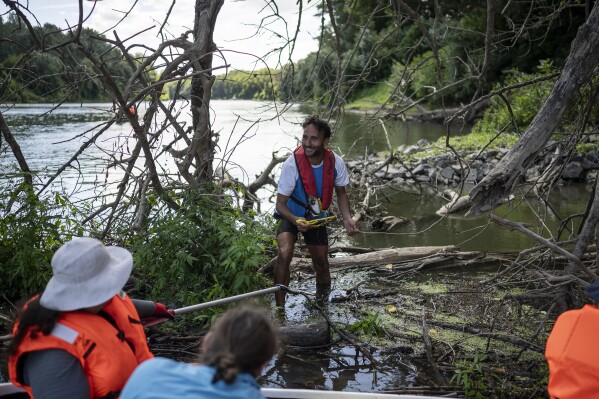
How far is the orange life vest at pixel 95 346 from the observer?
2.62m

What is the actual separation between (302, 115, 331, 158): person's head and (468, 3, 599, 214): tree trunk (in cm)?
195

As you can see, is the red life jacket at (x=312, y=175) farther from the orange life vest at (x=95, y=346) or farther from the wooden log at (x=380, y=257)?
the orange life vest at (x=95, y=346)

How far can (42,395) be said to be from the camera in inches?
101

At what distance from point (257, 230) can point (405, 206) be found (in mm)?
7622

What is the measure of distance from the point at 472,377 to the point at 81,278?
3175mm

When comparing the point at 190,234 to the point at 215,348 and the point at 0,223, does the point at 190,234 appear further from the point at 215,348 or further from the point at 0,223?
the point at 215,348

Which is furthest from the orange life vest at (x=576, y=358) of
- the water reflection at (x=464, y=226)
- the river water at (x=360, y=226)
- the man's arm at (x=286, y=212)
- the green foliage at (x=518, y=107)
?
the green foliage at (x=518, y=107)

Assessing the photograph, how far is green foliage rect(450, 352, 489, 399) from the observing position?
4578 mm

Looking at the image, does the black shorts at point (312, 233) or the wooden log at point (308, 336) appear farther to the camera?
the black shorts at point (312, 233)

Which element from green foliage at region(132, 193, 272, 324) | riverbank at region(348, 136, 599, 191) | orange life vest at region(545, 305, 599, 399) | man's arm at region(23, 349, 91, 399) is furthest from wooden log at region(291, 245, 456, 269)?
riverbank at region(348, 136, 599, 191)

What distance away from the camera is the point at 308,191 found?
6422mm

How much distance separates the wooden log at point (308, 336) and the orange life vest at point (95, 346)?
2782mm

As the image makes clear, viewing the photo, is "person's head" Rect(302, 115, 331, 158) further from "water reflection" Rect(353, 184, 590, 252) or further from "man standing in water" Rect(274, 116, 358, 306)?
"water reflection" Rect(353, 184, 590, 252)

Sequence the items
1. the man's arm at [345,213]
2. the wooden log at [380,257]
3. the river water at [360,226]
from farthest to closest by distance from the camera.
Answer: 1. the wooden log at [380,257]
2. the man's arm at [345,213]
3. the river water at [360,226]
